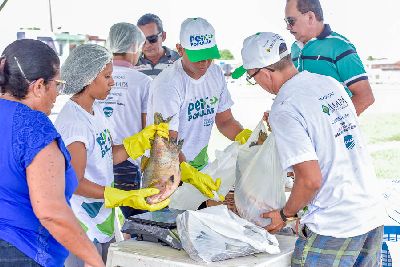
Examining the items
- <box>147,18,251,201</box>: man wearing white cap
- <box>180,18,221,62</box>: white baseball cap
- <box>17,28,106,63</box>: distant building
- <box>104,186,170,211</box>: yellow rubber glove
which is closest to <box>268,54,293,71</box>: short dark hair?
<box>104,186,170,211</box>: yellow rubber glove

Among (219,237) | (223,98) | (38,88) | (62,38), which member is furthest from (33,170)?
(62,38)

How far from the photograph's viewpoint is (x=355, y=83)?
3.27m

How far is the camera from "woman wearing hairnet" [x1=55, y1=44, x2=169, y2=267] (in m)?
2.38

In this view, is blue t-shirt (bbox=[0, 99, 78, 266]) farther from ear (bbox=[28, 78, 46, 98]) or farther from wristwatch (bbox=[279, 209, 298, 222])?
wristwatch (bbox=[279, 209, 298, 222])

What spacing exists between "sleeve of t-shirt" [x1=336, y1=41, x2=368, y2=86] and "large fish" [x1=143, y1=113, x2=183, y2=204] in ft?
4.05

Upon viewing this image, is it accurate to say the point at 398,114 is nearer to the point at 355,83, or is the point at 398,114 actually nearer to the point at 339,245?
the point at 355,83

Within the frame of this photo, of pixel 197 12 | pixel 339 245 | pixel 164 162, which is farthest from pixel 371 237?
pixel 197 12

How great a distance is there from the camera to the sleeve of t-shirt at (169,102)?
3.18 metres

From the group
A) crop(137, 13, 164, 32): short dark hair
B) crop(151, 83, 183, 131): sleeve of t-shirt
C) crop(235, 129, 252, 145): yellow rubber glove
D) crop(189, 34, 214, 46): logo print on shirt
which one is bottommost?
crop(235, 129, 252, 145): yellow rubber glove

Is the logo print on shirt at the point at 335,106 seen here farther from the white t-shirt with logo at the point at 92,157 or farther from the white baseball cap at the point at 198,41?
the white baseball cap at the point at 198,41

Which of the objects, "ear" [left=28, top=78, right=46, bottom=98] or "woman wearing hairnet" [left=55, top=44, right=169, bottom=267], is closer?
"ear" [left=28, top=78, right=46, bottom=98]

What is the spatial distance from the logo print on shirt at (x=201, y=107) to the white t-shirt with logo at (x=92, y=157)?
2.53ft

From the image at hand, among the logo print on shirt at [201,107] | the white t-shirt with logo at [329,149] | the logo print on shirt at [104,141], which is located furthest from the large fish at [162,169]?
the logo print on shirt at [201,107]

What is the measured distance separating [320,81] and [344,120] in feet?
0.53
